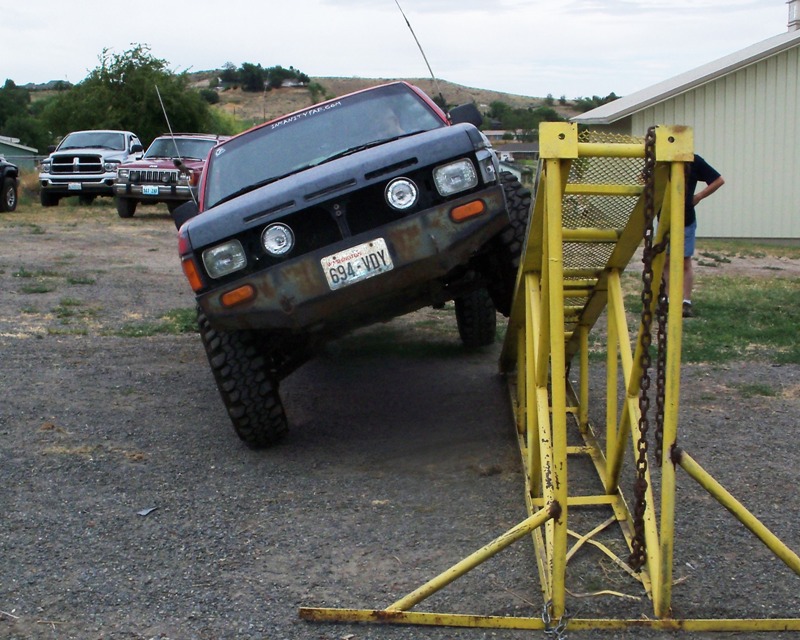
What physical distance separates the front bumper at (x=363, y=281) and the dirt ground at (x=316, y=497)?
2.75ft

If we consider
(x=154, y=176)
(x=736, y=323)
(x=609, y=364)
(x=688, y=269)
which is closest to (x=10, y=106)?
(x=154, y=176)

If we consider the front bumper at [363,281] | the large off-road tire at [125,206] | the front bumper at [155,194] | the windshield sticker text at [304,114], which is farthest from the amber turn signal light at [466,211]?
the large off-road tire at [125,206]

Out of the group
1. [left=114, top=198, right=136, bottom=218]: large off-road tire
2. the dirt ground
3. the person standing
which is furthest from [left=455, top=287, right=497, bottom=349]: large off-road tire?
[left=114, top=198, right=136, bottom=218]: large off-road tire

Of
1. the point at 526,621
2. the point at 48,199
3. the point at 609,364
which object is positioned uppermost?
the point at 609,364

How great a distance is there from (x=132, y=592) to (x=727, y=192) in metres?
18.0

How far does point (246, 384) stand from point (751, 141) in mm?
16529

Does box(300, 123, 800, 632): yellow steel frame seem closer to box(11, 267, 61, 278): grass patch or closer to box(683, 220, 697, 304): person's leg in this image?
box(683, 220, 697, 304): person's leg

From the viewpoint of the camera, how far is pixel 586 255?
15.6ft

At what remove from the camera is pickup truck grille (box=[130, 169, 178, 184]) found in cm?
2086

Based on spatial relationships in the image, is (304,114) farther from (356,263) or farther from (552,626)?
(552,626)

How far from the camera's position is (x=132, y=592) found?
394 centimetres

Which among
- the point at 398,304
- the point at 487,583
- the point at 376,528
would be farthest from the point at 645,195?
the point at 398,304

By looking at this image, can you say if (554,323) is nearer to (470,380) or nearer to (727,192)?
(470,380)

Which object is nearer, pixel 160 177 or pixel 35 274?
pixel 35 274
